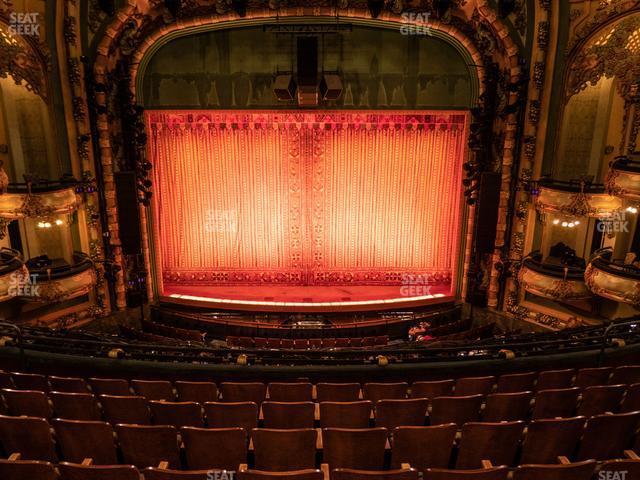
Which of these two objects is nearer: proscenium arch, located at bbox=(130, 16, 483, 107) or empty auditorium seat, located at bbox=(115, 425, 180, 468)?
empty auditorium seat, located at bbox=(115, 425, 180, 468)

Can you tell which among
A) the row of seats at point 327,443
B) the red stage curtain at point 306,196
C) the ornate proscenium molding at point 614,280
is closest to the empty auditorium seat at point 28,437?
the row of seats at point 327,443

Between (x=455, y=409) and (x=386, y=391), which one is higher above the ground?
(x=455, y=409)

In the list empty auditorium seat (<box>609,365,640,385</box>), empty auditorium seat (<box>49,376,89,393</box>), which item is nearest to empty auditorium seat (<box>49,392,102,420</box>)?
empty auditorium seat (<box>49,376,89,393</box>)

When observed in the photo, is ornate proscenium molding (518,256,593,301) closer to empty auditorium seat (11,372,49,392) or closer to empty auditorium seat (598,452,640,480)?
empty auditorium seat (598,452,640,480)

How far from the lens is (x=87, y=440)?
339 centimetres

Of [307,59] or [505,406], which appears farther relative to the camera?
[307,59]

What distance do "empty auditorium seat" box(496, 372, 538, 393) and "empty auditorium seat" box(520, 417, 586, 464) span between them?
104 cm

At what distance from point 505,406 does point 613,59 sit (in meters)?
7.52

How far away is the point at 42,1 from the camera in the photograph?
878cm

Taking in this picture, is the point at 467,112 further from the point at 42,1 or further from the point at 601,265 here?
the point at 42,1

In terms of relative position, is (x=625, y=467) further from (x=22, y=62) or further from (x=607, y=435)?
(x=22, y=62)

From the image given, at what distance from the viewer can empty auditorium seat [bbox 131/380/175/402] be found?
14.4 ft

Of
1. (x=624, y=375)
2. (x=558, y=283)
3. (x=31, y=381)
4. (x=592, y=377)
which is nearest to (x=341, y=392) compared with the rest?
(x=592, y=377)

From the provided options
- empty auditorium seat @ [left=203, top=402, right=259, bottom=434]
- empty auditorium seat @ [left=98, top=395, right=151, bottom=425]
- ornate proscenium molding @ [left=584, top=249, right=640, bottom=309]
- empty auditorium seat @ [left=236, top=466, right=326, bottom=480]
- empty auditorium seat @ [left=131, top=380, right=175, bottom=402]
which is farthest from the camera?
ornate proscenium molding @ [left=584, top=249, right=640, bottom=309]
